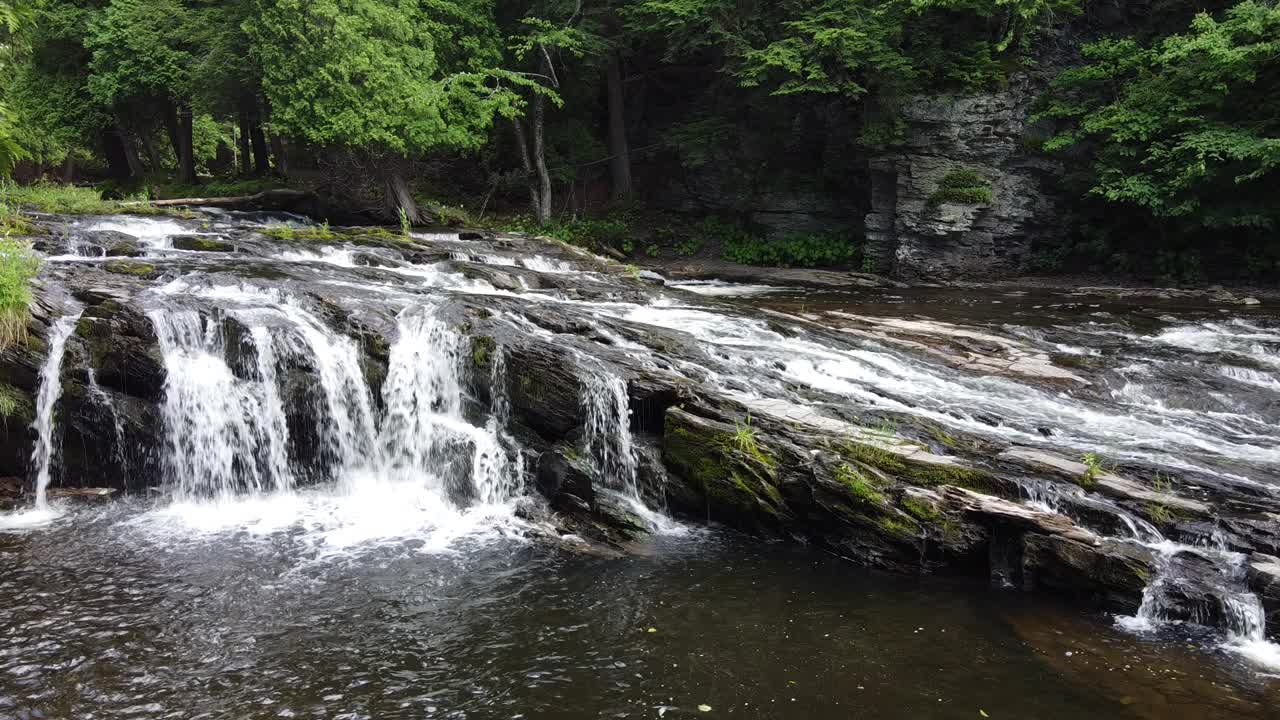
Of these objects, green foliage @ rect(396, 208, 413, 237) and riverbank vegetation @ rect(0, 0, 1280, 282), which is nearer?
riverbank vegetation @ rect(0, 0, 1280, 282)

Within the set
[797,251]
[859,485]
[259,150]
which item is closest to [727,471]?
[859,485]

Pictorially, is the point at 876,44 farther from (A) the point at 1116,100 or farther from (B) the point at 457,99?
(B) the point at 457,99

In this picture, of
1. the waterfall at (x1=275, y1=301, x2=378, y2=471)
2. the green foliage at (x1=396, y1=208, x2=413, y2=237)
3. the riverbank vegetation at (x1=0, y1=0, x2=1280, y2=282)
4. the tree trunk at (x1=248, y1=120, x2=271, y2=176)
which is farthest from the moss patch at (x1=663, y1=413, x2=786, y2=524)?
the tree trunk at (x1=248, y1=120, x2=271, y2=176)

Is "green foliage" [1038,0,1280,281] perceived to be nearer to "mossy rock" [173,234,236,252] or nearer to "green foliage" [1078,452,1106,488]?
"green foliage" [1078,452,1106,488]

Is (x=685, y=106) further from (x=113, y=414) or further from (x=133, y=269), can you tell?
(x=113, y=414)

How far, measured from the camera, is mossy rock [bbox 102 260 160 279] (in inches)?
448

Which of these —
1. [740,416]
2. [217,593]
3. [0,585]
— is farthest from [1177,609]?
[0,585]

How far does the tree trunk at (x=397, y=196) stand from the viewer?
75.9 ft

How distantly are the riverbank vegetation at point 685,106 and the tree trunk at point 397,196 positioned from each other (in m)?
0.06

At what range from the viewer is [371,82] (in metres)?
20.7

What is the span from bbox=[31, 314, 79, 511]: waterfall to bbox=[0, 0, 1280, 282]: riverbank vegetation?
1265 cm

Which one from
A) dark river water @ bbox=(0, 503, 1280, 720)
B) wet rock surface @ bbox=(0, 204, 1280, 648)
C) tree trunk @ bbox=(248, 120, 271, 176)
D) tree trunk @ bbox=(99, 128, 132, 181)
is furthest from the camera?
tree trunk @ bbox=(99, 128, 132, 181)

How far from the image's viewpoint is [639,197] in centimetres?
2786

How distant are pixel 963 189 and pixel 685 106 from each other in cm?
1145
